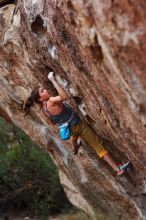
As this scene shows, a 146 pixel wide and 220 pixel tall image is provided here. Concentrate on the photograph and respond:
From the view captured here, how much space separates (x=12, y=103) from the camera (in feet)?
38.2

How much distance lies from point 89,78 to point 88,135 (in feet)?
8.27

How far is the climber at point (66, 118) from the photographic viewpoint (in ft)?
26.9

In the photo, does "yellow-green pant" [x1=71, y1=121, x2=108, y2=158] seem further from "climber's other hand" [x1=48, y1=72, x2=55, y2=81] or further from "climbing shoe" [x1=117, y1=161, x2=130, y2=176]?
"climber's other hand" [x1=48, y1=72, x2=55, y2=81]

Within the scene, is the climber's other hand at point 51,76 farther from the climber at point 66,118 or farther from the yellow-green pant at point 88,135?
the yellow-green pant at point 88,135

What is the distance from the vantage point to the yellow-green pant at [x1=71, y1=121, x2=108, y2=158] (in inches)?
349

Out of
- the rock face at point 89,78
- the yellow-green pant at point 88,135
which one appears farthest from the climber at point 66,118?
the rock face at point 89,78

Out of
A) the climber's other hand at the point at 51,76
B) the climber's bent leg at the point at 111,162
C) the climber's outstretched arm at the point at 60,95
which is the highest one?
the climber's other hand at the point at 51,76

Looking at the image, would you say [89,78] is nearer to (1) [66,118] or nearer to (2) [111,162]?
(1) [66,118]

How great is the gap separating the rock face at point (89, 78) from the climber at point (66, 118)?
14 cm

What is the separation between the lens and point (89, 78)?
6.72 m

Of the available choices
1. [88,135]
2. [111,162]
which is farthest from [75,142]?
[111,162]

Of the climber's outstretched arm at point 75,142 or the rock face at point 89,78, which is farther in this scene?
the climber's outstretched arm at point 75,142

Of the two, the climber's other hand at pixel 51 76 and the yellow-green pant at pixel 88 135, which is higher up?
the climber's other hand at pixel 51 76

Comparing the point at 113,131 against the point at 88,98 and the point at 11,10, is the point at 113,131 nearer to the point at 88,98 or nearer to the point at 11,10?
the point at 88,98
